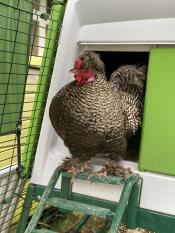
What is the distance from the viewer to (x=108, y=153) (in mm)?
1626

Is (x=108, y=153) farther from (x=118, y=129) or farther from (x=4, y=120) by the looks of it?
(x=4, y=120)

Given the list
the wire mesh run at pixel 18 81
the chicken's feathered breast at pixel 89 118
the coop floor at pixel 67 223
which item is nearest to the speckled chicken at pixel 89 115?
the chicken's feathered breast at pixel 89 118

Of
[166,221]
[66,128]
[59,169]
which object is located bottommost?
[166,221]

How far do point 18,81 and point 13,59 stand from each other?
0.11 meters

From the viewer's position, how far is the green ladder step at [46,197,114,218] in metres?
1.33

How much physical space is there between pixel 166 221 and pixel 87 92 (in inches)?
24.9

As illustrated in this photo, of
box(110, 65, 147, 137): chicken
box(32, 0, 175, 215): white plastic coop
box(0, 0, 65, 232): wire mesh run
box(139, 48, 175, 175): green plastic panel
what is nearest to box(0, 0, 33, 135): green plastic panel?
box(0, 0, 65, 232): wire mesh run

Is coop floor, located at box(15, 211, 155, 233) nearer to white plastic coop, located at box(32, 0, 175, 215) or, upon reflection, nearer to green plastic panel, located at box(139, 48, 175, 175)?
white plastic coop, located at box(32, 0, 175, 215)

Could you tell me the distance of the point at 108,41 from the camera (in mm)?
1629

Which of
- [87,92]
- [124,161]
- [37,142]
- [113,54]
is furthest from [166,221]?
[113,54]

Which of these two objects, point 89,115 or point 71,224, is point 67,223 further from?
point 89,115

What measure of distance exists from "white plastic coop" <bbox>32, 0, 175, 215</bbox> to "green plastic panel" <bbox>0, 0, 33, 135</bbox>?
0.16 m

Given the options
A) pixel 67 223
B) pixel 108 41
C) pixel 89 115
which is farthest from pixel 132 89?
pixel 67 223

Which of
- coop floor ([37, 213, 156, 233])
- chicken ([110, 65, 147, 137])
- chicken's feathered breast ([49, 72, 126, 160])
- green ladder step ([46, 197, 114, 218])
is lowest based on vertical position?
coop floor ([37, 213, 156, 233])
